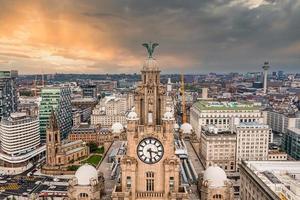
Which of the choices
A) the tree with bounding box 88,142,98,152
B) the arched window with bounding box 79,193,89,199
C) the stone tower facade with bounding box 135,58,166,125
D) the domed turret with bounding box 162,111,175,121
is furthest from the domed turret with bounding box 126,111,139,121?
the tree with bounding box 88,142,98,152

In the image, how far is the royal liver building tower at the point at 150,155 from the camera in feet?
141

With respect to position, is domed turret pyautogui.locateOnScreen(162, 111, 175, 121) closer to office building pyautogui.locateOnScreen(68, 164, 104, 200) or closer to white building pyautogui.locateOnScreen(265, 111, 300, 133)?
office building pyautogui.locateOnScreen(68, 164, 104, 200)

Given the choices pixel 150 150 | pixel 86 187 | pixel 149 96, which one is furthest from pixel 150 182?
pixel 86 187

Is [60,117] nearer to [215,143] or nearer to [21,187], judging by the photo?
[21,187]

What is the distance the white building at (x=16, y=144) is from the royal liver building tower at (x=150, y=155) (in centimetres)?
9411

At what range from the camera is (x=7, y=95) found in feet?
540

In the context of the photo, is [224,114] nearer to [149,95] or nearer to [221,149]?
[221,149]

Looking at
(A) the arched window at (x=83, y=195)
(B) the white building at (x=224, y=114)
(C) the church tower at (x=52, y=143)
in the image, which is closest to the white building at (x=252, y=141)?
(B) the white building at (x=224, y=114)

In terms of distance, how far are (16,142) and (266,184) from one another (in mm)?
97623

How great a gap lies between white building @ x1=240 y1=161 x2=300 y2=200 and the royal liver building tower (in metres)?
26.6

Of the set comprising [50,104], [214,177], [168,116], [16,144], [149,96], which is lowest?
[16,144]

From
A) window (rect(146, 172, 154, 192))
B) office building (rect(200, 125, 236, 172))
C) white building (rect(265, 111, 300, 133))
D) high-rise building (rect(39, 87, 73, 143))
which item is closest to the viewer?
window (rect(146, 172, 154, 192))

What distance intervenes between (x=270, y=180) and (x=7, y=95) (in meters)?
135

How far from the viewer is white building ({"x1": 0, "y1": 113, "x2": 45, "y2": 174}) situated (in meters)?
128
